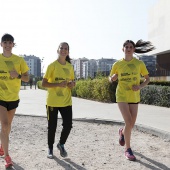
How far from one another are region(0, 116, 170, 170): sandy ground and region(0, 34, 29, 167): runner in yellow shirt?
0.52m

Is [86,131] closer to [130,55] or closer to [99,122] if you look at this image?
[99,122]

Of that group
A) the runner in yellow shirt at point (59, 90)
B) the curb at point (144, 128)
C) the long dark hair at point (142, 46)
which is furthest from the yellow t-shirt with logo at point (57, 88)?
the curb at point (144, 128)

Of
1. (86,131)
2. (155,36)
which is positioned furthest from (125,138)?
(155,36)

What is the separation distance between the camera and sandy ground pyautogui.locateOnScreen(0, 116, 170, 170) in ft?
16.1

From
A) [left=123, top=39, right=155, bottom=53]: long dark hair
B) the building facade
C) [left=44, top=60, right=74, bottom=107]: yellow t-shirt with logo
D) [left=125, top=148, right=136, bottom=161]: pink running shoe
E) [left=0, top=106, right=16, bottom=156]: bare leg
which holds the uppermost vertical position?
the building facade

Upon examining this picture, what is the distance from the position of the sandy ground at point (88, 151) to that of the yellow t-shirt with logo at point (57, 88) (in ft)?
2.88

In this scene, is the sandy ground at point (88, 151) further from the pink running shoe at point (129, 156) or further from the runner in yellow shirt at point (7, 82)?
the runner in yellow shirt at point (7, 82)

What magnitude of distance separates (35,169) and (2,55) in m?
1.73

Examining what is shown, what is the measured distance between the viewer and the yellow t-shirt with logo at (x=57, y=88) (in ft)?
17.5

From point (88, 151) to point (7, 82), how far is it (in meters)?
1.92

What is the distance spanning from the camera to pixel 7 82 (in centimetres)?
497

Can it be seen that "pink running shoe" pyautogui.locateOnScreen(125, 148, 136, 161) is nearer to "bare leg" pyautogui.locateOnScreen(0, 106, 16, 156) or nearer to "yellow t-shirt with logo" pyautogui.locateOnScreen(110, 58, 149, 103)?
"yellow t-shirt with logo" pyautogui.locateOnScreen(110, 58, 149, 103)

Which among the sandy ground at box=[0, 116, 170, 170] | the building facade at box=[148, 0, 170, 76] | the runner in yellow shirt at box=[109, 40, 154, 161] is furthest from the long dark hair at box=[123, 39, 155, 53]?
the building facade at box=[148, 0, 170, 76]

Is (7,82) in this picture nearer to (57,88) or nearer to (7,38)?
(7,38)
